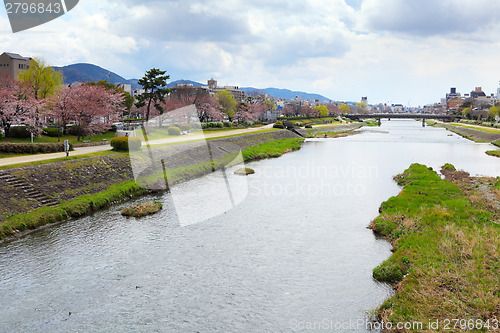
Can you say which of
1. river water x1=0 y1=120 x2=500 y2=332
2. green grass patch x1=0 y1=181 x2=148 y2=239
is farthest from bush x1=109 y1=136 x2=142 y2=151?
river water x1=0 y1=120 x2=500 y2=332

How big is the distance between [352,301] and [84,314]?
8.95m

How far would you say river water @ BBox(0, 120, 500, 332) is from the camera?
11859 mm

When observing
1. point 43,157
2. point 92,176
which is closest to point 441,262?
point 92,176

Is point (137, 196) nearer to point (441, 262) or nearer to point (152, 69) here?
point (441, 262)

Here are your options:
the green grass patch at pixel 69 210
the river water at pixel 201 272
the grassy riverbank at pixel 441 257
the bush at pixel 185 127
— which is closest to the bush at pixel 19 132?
the green grass patch at pixel 69 210

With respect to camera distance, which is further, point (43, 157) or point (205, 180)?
point (205, 180)

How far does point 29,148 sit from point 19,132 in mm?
7435

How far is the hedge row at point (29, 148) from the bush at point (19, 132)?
6.76 meters

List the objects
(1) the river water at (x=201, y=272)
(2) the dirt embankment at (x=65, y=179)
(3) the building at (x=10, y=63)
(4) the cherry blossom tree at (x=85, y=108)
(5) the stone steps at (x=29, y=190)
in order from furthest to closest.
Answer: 1. (3) the building at (x=10, y=63)
2. (4) the cherry blossom tree at (x=85, y=108)
3. (5) the stone steps at (x=29, y=190)
4. (2) the dirt embankment at (x=65, y=179)
5. (1) the river water at (x=201, y=272)

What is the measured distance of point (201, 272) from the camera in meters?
15.3

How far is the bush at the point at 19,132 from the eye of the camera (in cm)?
3534

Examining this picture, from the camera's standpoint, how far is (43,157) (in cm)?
2789

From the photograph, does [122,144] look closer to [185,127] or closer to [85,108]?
[85,108]

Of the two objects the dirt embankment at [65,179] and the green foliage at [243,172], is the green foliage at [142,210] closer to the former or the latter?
the dirt embankment at [65,179]
